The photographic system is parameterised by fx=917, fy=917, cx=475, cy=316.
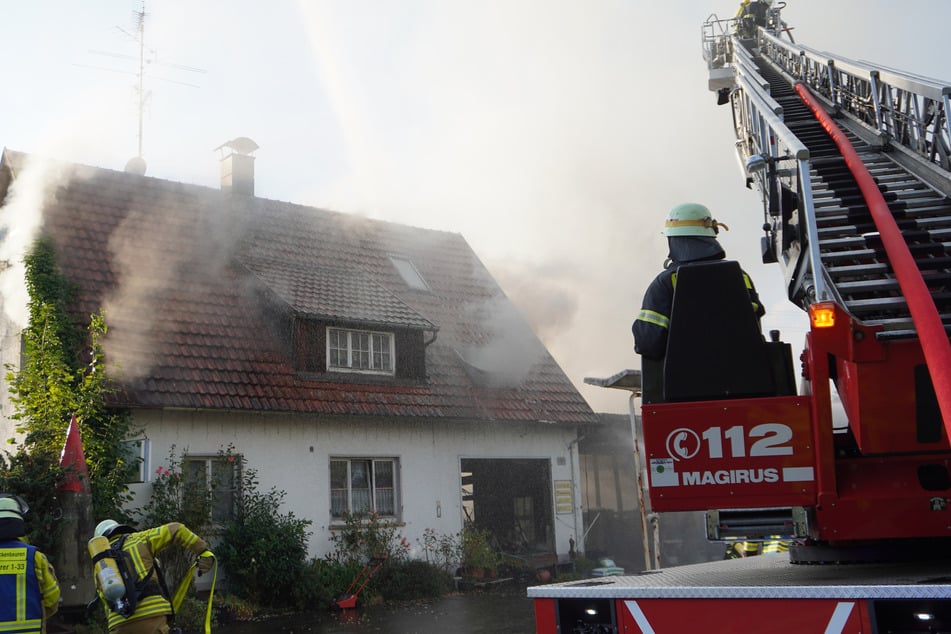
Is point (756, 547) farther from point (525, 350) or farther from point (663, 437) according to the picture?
point (525, 350)

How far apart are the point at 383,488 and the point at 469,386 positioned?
2.71 metres

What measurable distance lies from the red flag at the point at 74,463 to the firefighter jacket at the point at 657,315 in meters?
8.97

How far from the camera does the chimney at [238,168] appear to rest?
1884 centimetres

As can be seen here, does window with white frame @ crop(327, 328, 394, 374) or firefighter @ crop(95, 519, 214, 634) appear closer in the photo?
firefighter @ crop(95, 519, 214, 634)

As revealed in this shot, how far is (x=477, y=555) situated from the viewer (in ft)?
52.4

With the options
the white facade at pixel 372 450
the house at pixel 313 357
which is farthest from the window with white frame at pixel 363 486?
the white facade at pixel 372 450

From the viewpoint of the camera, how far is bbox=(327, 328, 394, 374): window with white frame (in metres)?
15.9

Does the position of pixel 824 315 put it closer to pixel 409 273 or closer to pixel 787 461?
pixel 787 461

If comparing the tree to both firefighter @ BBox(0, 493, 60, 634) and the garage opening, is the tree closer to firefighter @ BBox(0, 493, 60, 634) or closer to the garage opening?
firefighter @ BBox(0, 493, 60, 634)

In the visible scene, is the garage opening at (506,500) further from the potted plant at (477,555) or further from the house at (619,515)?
the potted plant at (477,555)

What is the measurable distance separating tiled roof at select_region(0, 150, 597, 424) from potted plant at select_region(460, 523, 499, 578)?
2111 millimetres

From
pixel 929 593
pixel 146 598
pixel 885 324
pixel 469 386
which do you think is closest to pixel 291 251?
pixel 469 386

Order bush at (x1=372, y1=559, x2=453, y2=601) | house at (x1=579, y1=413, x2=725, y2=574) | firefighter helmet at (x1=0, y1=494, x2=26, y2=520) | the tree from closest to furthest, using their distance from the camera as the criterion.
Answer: firefighter helmet at (x1=0, y1=494, x2=26, y2=520), the tree, bush at (x1=372, y1=559, x2=453, y2=601), house at (x1=579, y1=413, x2=725, y2=574)

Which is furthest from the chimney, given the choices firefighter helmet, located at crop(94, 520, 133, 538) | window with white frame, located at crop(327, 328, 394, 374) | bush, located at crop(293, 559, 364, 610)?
firefighter helmet, located at crop(94, 520, 133, 538)
